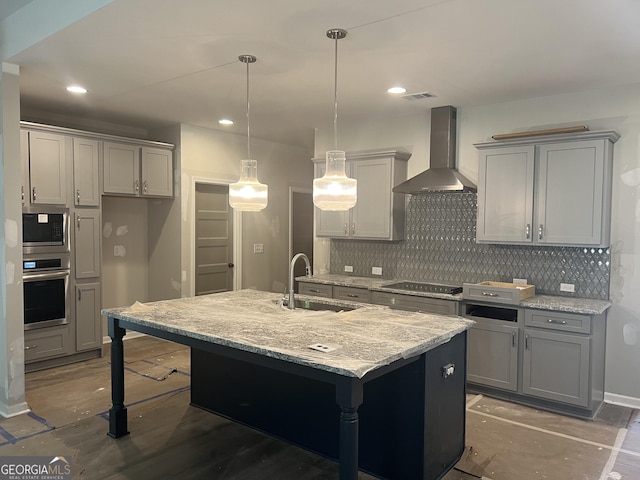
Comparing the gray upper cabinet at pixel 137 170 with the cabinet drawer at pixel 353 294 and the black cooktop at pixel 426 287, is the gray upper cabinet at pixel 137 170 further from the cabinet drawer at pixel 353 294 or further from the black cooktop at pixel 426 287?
the black cooktop at pixel 426 287

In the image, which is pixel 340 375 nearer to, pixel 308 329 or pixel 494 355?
pixel 308 329

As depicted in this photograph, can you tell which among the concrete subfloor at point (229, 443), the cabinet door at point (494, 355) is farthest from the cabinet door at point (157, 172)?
the cabinet door at point (494, 355)

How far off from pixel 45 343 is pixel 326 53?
12.4 ft

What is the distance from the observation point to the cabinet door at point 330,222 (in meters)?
5.27

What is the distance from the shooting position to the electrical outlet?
13.5ft

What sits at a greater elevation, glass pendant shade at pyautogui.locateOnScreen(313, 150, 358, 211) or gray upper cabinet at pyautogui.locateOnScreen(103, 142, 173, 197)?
gray upper cabinet at pyautogui.locateOnScreen(103, 142, 173, 197)

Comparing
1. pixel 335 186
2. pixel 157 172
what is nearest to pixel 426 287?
pixel 335 186

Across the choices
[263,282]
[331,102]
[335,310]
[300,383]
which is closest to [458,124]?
[331,102]

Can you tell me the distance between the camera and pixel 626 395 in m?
3.91

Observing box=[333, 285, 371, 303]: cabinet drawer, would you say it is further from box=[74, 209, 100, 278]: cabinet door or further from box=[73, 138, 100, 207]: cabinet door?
box=[73, 138, 100, 207]: cabinet door

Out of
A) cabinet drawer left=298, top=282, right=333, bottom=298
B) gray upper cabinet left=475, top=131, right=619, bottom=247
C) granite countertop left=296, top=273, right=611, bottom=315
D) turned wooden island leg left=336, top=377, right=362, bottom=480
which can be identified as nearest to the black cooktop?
granite countertop left=296, top=273, right=611, bottom=315

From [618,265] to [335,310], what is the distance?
98.3 inches

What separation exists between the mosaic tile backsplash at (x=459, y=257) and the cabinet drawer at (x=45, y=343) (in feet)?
9.87

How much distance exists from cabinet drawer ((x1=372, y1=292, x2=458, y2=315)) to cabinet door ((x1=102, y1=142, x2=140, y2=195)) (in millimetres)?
2982
